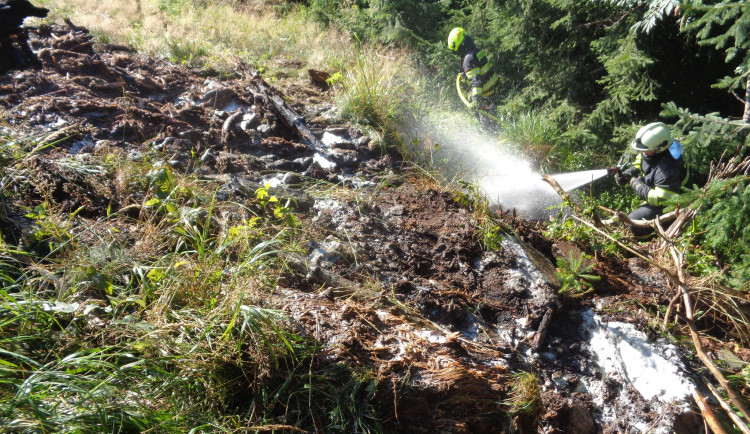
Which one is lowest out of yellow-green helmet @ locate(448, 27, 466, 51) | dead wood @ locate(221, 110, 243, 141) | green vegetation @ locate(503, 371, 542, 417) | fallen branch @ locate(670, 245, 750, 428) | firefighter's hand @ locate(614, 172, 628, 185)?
green vegetation @ locate(503, 371, 542, 417)

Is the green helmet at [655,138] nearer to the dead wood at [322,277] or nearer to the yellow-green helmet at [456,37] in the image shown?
the dead wood at [322,277]

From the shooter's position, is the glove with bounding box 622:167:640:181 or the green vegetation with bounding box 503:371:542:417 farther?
the glove with bounding box 622:167:640:181

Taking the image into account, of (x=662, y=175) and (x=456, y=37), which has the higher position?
(x=456, y=37)

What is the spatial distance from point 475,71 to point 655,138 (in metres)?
3.44

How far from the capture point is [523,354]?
9.30 feet

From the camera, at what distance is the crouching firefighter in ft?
13.8

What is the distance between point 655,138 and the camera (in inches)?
165

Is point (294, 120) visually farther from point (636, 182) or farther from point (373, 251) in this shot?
point (636, 182)

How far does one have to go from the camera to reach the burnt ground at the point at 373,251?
233 centimetres

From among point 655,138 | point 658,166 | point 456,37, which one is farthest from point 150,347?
point 456,37

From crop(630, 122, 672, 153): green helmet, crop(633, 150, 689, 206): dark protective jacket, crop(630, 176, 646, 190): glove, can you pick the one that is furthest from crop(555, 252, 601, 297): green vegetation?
crop(630, 176, 646, 190): glove

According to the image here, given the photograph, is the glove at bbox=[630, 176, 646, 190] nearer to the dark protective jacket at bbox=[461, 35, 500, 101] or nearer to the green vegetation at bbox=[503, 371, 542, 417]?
the dark protective jacket at bbox=[461, 35, 500, 101]

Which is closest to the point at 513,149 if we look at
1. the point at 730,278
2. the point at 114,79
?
the point at 730,278

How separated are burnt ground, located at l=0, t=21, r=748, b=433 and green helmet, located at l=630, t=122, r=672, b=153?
1.37m
